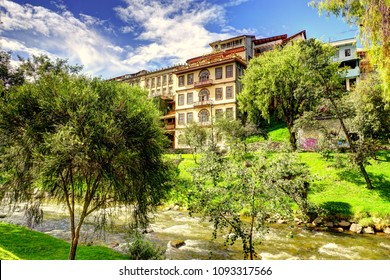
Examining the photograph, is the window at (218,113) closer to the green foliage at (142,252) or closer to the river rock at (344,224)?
the river rock at (344,224)

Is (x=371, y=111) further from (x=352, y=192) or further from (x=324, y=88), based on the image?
(x=352, y=192)

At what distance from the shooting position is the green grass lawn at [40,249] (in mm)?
9914

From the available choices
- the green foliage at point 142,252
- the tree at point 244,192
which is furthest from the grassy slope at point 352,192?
the green foliage at point 142,252

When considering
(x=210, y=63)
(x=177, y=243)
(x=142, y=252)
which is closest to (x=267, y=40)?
(x=210, y=63)

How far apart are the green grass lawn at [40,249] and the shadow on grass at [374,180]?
62.4 feet

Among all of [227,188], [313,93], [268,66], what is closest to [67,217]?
[227,188]

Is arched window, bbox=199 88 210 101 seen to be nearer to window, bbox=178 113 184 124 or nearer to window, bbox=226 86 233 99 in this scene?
window, bbox=226 86 233 99

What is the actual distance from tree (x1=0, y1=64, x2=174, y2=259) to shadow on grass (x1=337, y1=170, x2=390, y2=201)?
18.3m

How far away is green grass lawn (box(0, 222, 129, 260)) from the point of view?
9.91 metres

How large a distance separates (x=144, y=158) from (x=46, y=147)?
3190mm

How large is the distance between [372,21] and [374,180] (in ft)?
60.7
